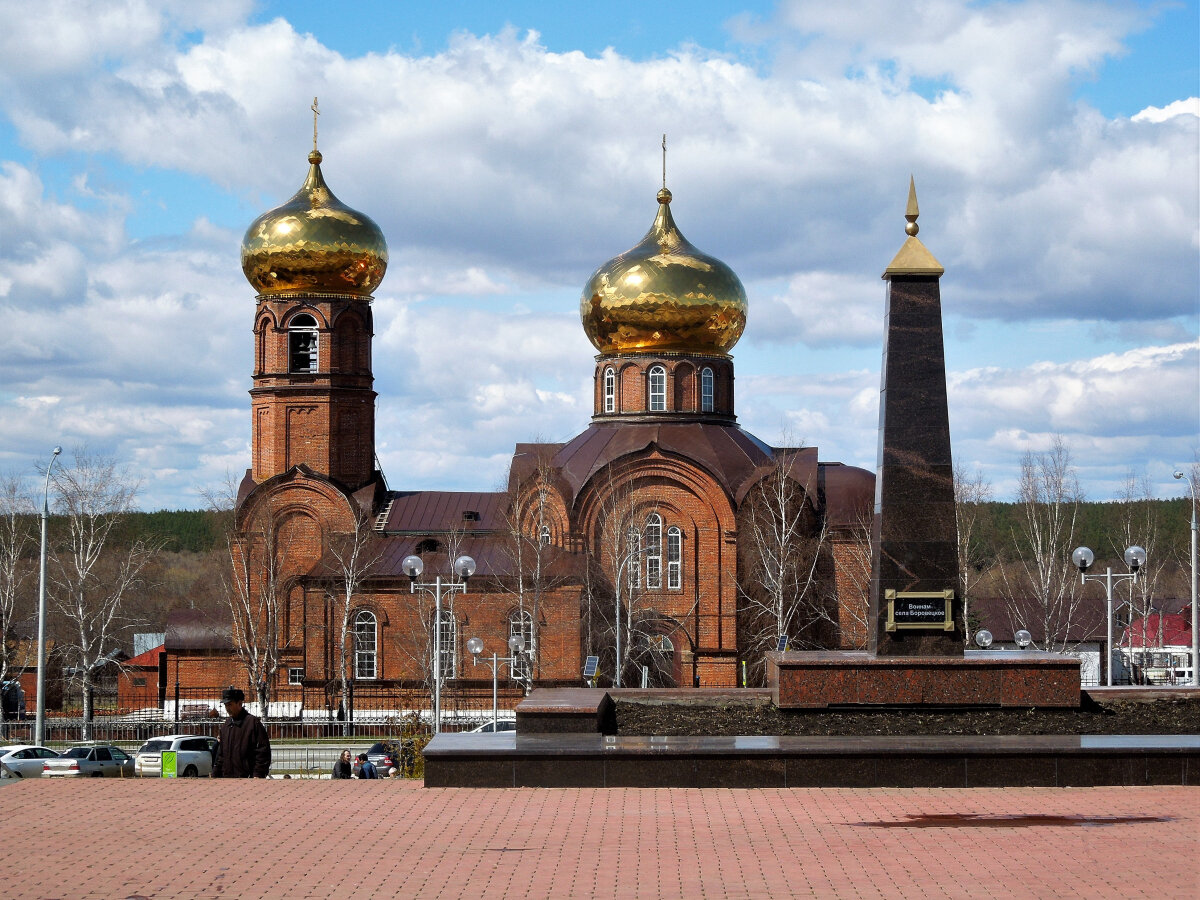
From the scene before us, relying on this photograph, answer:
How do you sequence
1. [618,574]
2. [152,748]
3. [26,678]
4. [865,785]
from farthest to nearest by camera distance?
[26,678] → [618,574] → [152,748] → [865,785]

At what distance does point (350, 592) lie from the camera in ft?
112

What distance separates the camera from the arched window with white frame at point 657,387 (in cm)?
3678

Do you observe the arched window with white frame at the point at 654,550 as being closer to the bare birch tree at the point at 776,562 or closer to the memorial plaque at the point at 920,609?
the bare birch tree at the point at 776,562

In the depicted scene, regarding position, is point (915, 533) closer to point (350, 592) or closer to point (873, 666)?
point (873, 666)

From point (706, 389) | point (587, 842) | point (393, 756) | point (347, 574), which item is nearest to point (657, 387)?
point (706, 389)

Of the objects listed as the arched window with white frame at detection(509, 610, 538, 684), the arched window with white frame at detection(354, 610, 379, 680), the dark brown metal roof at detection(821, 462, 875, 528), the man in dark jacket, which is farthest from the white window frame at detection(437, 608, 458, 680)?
the man in dark jacket

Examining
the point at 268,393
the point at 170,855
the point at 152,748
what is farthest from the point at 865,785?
the point at 268,393

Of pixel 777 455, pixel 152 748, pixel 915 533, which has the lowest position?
pixel 152 748

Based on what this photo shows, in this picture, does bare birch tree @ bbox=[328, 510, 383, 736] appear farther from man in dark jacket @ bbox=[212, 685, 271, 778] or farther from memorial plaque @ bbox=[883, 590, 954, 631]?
man in dark jacket @ bbox=[212, 685, 271, 778]

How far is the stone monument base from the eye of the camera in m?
14.5

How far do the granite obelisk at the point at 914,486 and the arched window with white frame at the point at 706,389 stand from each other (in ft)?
70.4

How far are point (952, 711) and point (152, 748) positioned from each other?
14176 mm

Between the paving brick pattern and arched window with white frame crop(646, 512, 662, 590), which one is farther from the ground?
arched window with white frame crop(646, 512, 662, 590)

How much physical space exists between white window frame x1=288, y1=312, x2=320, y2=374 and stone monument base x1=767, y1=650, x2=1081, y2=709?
23.0 metres
